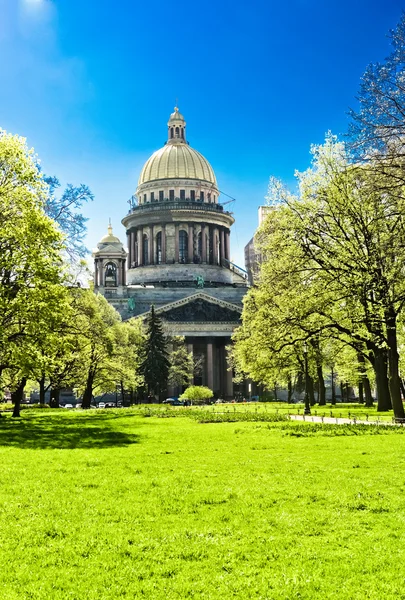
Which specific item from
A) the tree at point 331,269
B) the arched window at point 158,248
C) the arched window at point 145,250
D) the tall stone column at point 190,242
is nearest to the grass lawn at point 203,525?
the tree at point 331,269

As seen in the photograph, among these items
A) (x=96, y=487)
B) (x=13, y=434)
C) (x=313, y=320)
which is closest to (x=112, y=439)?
(x=13, y=434)

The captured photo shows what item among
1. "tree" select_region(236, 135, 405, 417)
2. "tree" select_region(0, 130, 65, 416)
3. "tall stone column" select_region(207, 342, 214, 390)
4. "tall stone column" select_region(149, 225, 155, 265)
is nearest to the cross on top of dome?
"tall stone column" select_region(149, 225, 155, 265)

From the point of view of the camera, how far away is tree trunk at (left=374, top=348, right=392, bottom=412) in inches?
1288

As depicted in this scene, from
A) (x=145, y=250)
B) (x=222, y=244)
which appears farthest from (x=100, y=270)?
(x=222, y=244)

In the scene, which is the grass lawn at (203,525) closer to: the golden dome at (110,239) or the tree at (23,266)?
the tree at (23,266)

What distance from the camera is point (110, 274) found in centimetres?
10288

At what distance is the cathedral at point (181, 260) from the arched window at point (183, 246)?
19cm

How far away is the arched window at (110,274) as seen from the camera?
331ft

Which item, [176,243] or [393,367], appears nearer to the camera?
[393,367]

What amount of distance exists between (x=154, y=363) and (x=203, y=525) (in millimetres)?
60201

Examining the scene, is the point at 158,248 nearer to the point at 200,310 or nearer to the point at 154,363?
the point at 200,310

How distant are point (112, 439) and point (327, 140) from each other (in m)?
18.7

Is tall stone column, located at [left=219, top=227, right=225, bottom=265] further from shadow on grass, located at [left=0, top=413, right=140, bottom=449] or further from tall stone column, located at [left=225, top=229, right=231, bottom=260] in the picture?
shadow on grass, located at [left=0, top=413, right=140, bottom=449]

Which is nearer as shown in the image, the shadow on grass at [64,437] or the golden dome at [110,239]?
the shadow on grass at [64,437]
